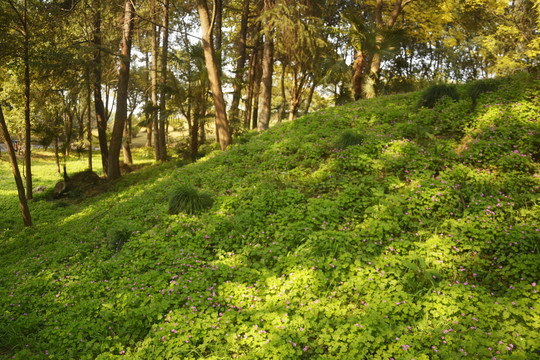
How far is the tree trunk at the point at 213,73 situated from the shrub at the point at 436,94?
669 centimetres

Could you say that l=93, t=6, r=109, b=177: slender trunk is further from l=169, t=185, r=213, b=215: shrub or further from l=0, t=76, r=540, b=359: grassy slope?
l=169, t=185, r=213, b=215: shrub

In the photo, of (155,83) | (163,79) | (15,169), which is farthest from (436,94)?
(155,83)

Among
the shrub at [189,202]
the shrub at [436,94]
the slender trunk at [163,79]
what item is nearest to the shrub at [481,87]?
the shrub at [436,94]

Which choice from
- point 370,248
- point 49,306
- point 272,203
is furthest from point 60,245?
point 370,248

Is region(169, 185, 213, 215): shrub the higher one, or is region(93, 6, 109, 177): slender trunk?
region(93, 6, 109, 177): slender trunk

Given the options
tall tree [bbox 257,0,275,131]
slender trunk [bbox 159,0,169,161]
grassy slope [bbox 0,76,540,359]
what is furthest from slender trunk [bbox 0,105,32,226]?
tall tree [bbox 257,0,275,131]

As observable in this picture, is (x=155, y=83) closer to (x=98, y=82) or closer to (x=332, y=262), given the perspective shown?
(x=98, y=82)

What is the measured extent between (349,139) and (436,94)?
9.60 ft

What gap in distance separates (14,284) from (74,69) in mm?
9872

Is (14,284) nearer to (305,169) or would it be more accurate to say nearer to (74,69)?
(305,169)

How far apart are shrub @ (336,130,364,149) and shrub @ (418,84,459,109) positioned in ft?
7.44

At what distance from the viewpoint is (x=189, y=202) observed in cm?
624

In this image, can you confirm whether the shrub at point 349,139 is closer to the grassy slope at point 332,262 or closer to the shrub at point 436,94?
the grassy slope at point 332,262

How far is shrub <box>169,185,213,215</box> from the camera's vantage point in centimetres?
619
